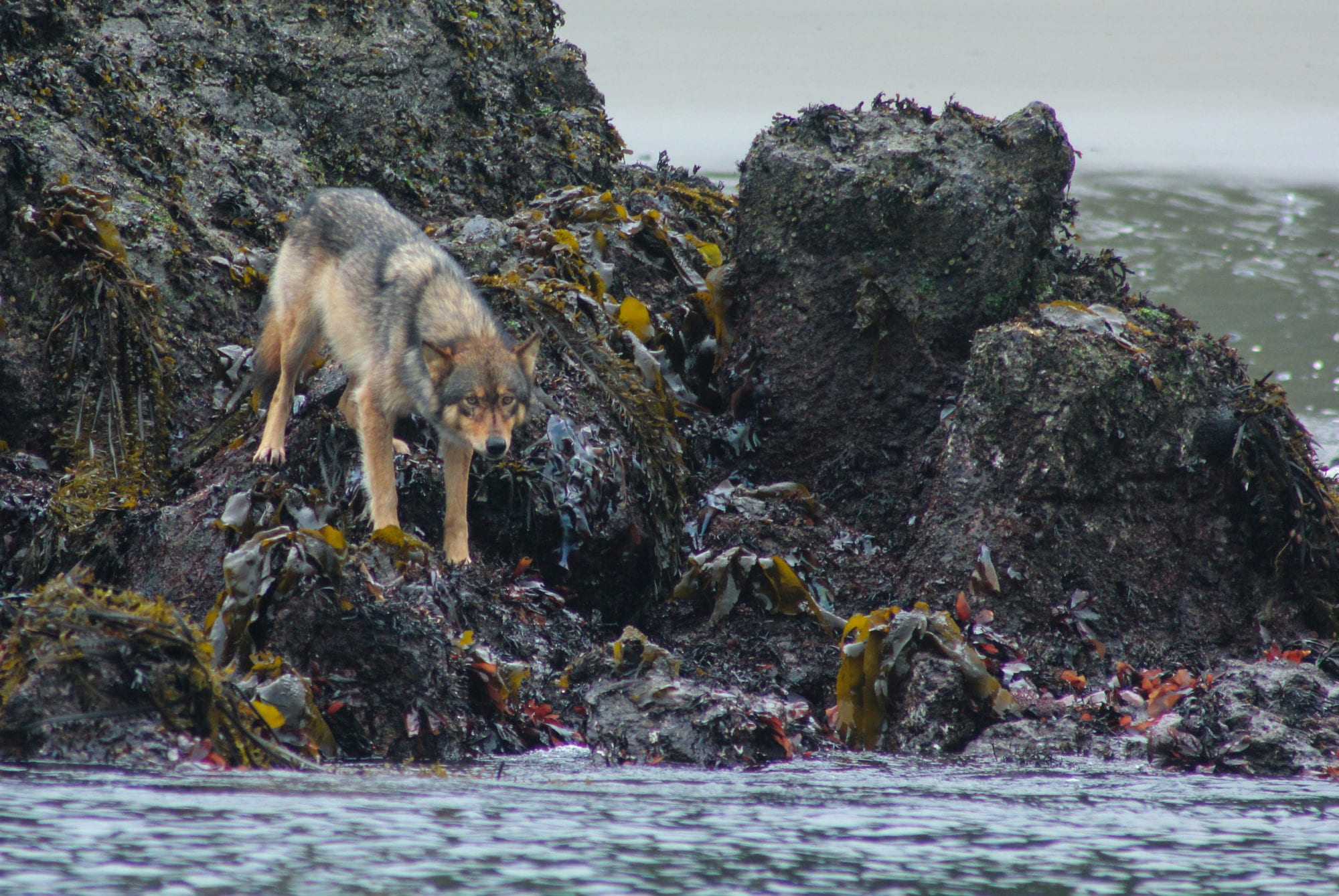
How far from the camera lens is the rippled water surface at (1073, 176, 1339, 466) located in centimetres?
1625

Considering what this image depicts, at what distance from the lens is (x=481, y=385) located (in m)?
6.43

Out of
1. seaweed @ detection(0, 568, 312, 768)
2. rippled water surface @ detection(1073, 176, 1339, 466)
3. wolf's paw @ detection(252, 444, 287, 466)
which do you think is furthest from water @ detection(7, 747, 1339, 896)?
rippled water surface @ detection(1073, 176, 1339, 466)

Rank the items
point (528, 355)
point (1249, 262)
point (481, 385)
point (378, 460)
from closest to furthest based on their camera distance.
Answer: point (481, 385) → point (378, 460) → point (528, 355) → point (1249, 262)

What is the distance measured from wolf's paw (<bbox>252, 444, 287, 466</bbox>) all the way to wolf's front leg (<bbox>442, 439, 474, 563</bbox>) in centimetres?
98

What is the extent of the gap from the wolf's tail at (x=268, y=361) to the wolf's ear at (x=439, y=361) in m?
1.35

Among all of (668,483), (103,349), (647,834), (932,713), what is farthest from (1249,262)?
(647,834)

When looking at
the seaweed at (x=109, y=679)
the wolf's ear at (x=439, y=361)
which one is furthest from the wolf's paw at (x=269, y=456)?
the seaweed at (x=109, y=679)

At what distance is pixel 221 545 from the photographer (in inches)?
247

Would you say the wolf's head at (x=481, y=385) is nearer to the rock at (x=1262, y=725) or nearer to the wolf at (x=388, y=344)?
the wolf at (x=388, y=344)

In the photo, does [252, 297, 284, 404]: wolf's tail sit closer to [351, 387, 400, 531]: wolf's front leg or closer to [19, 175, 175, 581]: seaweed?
[19, 175, 175, 581]: seaweed

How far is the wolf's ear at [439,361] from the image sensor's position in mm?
6504

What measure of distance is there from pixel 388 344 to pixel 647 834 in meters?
3.89

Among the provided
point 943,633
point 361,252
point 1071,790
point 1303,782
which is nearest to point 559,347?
point 361,252

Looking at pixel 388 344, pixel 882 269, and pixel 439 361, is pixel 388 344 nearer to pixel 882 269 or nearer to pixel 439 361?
pixel 439 361
